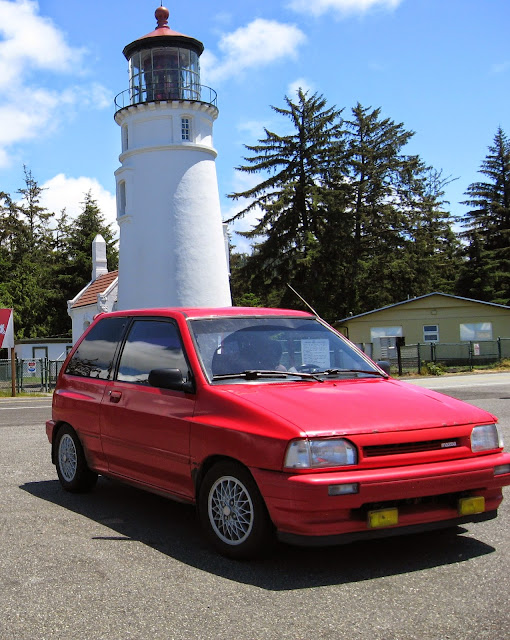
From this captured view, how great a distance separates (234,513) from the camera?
530cm

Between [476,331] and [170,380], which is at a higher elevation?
[476,331]

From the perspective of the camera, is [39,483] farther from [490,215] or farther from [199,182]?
[490,215]

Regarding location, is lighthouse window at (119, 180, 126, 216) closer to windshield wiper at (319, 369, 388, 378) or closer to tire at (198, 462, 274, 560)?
windshield wiper at (319, 369, 388, 378)

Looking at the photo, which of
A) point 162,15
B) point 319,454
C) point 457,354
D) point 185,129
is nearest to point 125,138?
point 185,129

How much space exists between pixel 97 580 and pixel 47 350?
40.8 meters

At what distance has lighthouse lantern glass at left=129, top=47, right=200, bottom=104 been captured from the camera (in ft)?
100

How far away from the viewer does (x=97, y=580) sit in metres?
4.92

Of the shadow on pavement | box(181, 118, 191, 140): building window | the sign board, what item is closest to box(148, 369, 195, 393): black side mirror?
the shadow on pavement

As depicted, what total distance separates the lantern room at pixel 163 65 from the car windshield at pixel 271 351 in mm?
25448

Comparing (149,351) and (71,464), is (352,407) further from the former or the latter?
(71,464)

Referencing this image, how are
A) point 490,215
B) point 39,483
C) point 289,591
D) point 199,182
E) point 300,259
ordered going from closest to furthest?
point 289,591 → point 39,483 → point 199,182 → point 300,259 → point 490,215

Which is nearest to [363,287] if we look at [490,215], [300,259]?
[300,259]

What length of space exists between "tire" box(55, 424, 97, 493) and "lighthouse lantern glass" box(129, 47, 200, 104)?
25.1m

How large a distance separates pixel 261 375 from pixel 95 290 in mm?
34377
